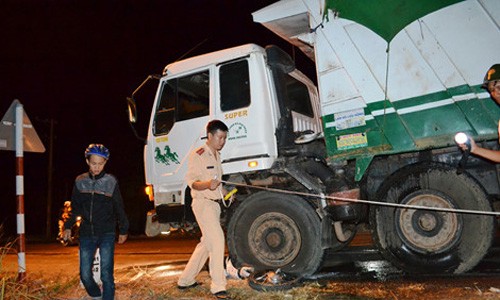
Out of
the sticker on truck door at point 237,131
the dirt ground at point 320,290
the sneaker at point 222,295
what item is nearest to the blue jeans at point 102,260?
the dirt ground at point 320,290

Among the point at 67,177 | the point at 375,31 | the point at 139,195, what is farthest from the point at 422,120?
the point at 67,177

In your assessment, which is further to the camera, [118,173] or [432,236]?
[118,173]

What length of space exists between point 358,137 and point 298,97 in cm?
187

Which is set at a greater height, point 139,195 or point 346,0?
point 346,0

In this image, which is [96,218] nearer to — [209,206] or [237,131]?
[209,206]

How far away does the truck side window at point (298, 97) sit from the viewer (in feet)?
20.0

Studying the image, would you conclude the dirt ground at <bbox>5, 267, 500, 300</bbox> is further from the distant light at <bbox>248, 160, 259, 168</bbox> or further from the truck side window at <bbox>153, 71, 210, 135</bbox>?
the truck side window at <bbox>153, 71, 210, 135</bbox>

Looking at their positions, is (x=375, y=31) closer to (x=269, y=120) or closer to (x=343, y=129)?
(x=343, y=129)

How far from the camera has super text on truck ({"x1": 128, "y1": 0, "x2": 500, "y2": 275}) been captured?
426 cm

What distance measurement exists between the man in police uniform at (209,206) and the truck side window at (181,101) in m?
1.09

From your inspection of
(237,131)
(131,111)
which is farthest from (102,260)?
(131,111)

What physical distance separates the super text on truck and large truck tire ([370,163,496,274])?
0.01m

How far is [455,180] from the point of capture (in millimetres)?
4484

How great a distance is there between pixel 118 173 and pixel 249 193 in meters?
29.5
